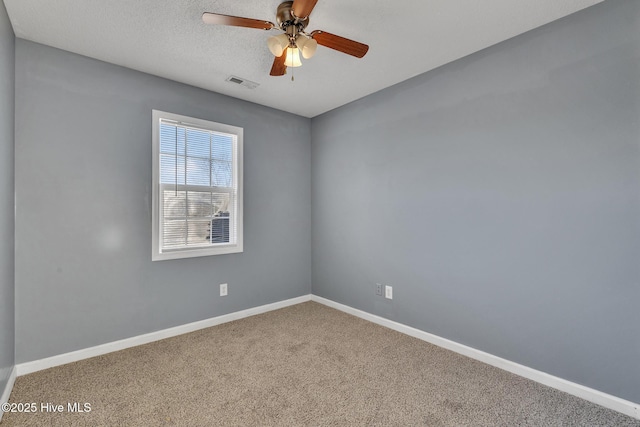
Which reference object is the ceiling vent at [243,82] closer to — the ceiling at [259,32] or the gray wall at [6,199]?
the ceiling at [259,32]

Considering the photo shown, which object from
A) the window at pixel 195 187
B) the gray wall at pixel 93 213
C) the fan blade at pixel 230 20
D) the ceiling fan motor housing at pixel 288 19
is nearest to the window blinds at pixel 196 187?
the window at pixel 195 187

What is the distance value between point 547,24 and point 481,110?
25.6 inches

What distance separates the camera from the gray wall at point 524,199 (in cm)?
183

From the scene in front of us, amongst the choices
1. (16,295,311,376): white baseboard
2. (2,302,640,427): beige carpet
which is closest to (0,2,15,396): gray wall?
(16,295,311,376): white baseboard

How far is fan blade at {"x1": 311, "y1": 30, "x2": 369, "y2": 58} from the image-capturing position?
5.76 feet

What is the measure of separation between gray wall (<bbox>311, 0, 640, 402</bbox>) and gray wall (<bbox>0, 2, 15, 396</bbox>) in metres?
2.91

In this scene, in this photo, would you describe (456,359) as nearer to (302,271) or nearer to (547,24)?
(302,271)

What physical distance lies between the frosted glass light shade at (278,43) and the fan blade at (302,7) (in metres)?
0.18

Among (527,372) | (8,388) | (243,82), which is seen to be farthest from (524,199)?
(8,388)

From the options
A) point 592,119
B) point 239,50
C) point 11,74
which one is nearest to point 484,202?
point 592,119

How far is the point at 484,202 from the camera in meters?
2.42

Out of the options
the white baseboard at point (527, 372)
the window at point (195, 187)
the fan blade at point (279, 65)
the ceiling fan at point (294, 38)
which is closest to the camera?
the ceiling fan at point (294, 38)

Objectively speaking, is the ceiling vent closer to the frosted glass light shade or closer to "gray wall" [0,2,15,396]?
the frosted glass light shade

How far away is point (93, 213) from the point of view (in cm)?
251
